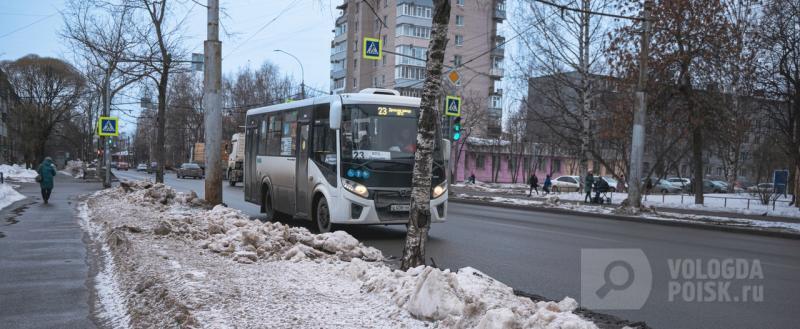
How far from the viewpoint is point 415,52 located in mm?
62656

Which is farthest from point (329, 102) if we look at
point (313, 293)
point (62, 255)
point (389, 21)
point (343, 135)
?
point (389, 21)

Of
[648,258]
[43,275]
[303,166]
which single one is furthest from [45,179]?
[648,258]

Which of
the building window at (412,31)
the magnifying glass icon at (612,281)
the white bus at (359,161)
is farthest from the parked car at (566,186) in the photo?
the magnifying glass icon at (612,281)

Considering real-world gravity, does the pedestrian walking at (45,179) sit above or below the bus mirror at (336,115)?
below

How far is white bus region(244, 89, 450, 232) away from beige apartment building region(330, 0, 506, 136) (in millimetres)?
44685

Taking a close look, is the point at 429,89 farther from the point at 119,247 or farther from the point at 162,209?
the point at 162,209

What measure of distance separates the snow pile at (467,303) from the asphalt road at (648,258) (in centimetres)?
151

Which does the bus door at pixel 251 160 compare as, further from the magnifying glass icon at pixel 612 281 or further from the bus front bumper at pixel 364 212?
the magnifying glass icon at pixel 612 281

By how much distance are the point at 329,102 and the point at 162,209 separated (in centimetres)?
574

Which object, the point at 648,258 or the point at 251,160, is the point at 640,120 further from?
the point at 251,160

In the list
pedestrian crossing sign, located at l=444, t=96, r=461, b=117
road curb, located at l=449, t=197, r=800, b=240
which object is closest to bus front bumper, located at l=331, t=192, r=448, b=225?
road curb, located at l=449, t=197, r=800, b=240

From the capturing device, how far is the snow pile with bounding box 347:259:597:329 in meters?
4.29

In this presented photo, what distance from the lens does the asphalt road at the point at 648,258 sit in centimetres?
627

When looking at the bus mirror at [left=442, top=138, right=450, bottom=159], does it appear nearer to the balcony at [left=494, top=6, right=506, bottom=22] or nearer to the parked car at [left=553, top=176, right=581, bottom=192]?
the balcony at [left=494, top=6, right=506, bottom=22]
